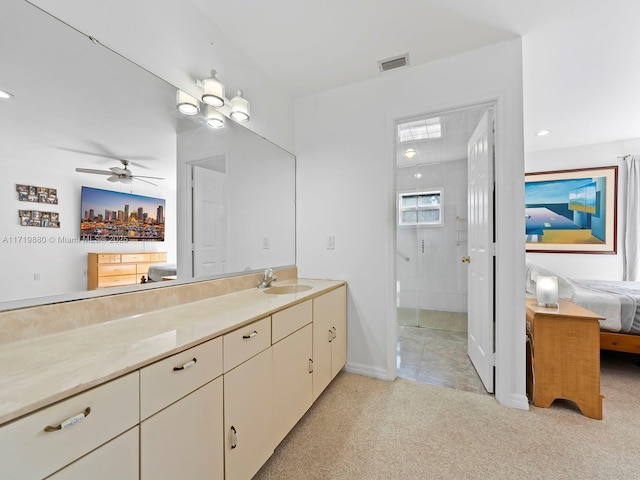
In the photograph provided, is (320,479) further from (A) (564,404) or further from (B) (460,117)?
(B) (460,117)

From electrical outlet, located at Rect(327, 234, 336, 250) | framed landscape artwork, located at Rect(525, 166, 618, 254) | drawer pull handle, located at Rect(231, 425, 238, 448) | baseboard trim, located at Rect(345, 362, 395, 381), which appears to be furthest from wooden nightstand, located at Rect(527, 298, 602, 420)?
framed landscape artwork, located at Rect(525, 166, 618, 254)

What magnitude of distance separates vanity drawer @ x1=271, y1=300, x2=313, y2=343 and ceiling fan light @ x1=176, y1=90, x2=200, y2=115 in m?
1.23

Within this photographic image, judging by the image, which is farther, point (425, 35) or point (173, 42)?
point (425, 35)

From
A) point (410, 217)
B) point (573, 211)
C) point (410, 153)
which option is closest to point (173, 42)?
point (410, 153)

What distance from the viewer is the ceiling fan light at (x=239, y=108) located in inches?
72.4

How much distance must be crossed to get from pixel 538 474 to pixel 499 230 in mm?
1360

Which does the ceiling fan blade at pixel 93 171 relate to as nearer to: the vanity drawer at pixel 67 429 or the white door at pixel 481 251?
the vanity drawer at pixel 67 429

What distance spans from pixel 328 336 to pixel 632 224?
4.50 m

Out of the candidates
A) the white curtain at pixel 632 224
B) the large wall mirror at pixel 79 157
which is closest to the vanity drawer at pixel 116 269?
the large wall mirror at pixel 79 157

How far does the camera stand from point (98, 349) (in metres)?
0.84

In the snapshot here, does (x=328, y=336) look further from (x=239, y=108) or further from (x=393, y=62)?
(x=393, y=62)

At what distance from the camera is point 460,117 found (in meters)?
2.90

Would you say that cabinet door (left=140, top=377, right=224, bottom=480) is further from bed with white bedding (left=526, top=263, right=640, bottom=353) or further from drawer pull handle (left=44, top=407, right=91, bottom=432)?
bed with white bedding (left=526, top=263, right=640, bottom=353)

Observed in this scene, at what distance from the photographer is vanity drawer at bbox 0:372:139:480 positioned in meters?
0.53
